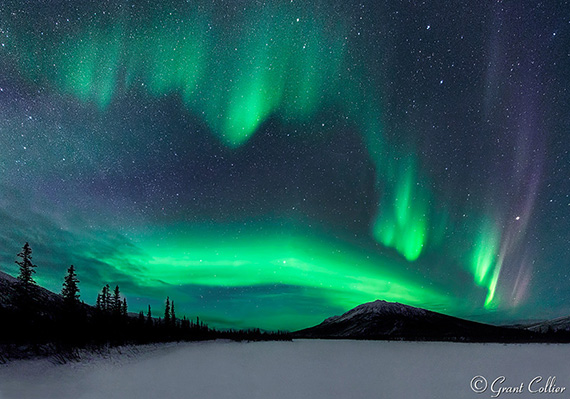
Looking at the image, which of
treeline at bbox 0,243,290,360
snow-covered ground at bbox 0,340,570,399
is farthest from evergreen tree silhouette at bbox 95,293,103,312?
snow-covered ground at bbox 0,340,570,399

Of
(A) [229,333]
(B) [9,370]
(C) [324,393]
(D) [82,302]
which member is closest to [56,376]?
(B) [9,370]

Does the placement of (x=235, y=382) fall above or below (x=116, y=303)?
below

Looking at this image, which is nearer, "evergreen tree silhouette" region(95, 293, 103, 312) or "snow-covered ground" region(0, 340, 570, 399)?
"snow-covered ground" region(0, 340, 570, 399)

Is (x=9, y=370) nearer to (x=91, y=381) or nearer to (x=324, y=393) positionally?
(x=91, y=381)

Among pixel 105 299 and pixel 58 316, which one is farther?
pixel 105 299

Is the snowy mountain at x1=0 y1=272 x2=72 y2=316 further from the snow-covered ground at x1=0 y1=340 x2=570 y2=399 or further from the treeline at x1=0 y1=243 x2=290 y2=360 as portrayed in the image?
the snow-covered ground at x1=0 y1=340 x2=570 y2=399

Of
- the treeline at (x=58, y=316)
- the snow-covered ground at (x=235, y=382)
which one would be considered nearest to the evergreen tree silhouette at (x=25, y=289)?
the treeline at (x=58, y=316)

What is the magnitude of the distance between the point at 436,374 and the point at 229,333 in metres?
37.0

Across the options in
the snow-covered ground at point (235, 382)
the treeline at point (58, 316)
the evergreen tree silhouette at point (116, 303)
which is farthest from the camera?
the evergreen tree silhouette at point (116, 303)

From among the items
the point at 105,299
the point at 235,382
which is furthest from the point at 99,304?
the point at 235,382

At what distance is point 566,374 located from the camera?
686 inches

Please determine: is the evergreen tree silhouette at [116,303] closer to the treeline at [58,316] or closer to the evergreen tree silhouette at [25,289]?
the treeline at [58,316]

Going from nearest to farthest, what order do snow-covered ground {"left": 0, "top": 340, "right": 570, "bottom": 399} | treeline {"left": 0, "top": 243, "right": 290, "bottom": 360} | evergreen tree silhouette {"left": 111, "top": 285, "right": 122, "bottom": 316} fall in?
snow-covered ground {"left": 0, "top": 340, "right": 570, "bottom": 399} → treeline {"left": 0, "top": 243, "right": 290, "bottom": 360} → evergreen tree silhouette {"left": 111, "top": 285, "right": 122, "bottom": 316}

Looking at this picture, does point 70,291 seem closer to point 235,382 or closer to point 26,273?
point 26,273
